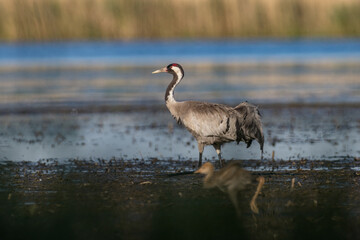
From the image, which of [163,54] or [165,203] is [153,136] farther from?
[163,54]

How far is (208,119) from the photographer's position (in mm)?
10750

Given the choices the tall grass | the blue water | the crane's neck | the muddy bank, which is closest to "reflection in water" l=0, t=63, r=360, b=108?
the blue water

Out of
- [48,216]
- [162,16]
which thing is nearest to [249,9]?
[162,16]

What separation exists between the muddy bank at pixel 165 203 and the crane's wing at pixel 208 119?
2.17 feet

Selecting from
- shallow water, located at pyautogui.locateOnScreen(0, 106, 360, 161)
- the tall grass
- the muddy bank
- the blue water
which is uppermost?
A: the tall grass

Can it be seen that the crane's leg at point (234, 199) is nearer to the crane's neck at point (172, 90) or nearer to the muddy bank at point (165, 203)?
the muddy bank at point (165, 203)

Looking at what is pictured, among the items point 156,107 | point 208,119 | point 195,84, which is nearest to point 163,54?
point 195,84

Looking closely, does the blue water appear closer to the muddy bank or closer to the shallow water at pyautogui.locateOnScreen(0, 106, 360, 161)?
the shallow water at pyautogui.locateOnScreen(0, 106, 360, 161)

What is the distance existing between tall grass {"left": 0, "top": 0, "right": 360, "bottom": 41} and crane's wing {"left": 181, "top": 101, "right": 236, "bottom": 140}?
2397 inches

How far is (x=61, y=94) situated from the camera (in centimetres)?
2542

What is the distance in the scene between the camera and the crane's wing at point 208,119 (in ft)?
34.9

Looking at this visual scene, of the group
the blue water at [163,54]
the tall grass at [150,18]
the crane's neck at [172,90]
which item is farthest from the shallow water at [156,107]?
the tall grass at [150,18]

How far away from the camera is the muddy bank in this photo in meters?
7.19

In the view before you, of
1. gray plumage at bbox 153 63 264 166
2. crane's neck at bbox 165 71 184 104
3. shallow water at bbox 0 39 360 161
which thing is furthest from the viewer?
shallow water at bbox 0 39 360 161
